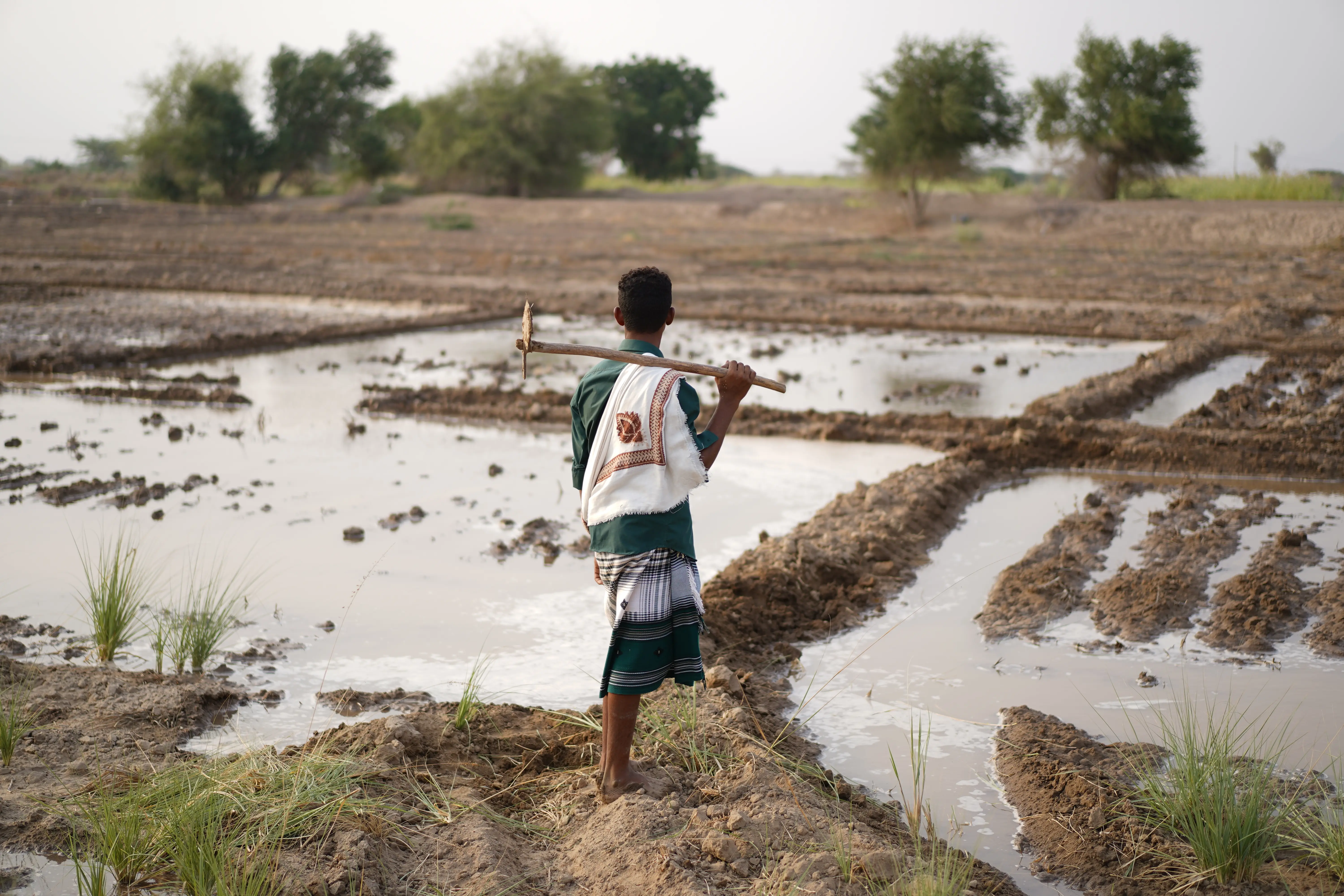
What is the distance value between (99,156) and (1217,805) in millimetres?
84228

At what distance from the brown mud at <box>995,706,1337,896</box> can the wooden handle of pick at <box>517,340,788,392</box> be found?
1.60 m

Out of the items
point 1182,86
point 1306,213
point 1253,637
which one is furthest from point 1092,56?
point 1253,637

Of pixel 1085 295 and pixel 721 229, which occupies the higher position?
pixel 721 229

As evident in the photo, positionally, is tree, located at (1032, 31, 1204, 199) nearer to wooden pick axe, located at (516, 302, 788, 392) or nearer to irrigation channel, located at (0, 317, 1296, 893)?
irrigation channel, located at (0, 317, 1296, 893)

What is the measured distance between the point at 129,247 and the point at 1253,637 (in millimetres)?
27300

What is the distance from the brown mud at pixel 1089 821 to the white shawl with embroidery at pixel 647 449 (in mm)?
1572

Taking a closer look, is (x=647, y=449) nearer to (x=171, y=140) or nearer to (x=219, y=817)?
(x=219, y=817)

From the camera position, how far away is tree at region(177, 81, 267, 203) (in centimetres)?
4369

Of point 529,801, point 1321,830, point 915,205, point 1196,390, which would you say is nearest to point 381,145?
point 915,205

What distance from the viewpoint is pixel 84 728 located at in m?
3.70

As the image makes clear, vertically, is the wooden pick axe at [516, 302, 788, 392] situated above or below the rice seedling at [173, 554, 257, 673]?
above

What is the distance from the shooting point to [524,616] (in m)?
5.12

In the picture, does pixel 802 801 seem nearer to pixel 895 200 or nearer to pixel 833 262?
pixel 833 262

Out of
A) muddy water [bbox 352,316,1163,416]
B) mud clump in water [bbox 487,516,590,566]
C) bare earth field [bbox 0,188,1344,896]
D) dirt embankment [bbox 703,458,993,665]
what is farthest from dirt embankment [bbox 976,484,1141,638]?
muddy water [bbox 352,316,1163,416]
